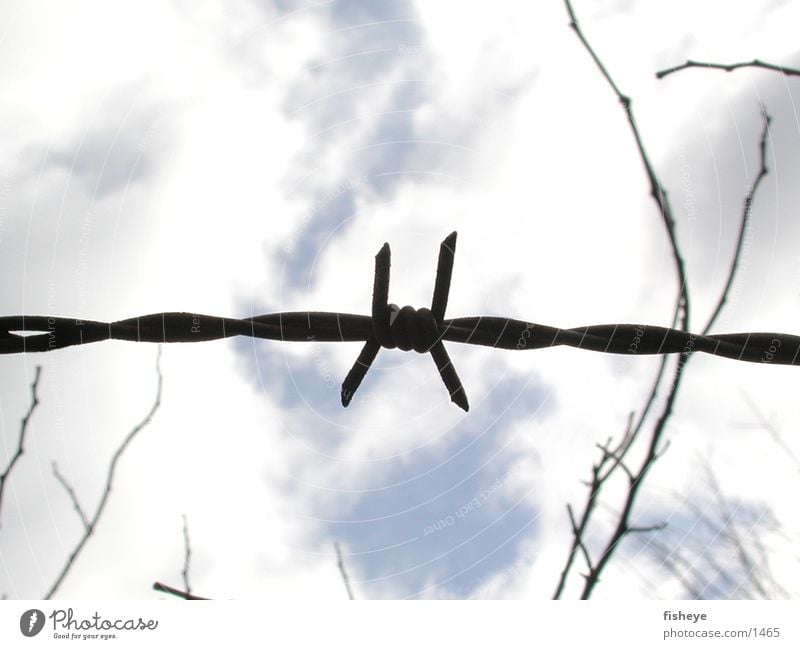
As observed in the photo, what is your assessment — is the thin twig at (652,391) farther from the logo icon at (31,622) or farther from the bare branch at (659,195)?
the logo icon at (31,622)

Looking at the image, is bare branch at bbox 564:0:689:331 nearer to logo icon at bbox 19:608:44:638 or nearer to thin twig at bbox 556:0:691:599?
thin twig at bbox 556:0:691:599

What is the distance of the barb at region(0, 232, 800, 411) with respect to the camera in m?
1.23

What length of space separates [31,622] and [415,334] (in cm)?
123

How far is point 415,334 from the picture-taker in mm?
1271

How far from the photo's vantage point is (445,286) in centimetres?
123

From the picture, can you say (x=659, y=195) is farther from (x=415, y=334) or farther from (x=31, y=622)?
(x=31, y=622)

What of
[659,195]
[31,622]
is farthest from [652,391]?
[31,622]

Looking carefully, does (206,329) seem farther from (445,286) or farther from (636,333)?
(636,333)

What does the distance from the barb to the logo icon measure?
2.59ft

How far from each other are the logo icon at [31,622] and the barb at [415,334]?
789mm

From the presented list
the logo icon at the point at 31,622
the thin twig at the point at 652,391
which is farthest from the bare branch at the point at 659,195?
the logo icon at the point at 31,622

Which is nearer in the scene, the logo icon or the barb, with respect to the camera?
the barb

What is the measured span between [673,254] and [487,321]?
76 centimetres

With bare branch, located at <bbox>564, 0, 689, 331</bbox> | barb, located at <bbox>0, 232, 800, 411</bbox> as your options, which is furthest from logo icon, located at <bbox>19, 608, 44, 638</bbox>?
bare branch, located at <bbox>564, 0, 689, 331</bbox>
